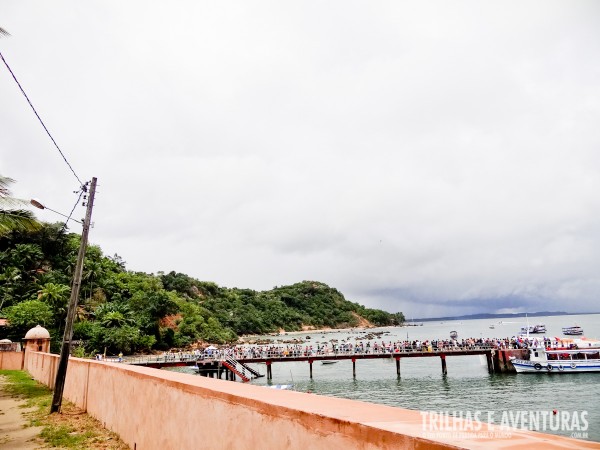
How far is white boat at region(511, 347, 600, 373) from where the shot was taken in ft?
134

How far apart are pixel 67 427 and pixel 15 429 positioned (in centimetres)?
145

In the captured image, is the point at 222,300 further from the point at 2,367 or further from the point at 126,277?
the point at 2,367

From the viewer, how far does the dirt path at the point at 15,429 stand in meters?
8.65

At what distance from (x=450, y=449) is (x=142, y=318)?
65.0 metres

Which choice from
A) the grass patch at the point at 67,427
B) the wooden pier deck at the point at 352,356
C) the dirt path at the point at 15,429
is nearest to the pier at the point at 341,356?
the wooden pier deck at the point at 352,356

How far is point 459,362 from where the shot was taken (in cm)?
5684

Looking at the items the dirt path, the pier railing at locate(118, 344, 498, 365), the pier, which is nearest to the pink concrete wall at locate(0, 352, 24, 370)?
the dirt path

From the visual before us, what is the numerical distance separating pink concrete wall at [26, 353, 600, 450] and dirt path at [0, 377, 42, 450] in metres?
1.78

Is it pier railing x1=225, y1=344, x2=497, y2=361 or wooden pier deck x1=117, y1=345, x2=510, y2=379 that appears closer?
wooden pier deck x1=117, y1=345, x2=510, y2=379

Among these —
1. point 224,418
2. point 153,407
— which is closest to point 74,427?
point 153,407

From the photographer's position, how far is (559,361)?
1639 inches

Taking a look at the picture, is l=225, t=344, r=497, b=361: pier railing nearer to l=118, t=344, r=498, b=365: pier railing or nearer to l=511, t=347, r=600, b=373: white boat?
l=118, t=344, r=498, b=365: pier railing

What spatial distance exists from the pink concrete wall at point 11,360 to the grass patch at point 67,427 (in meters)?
13.5

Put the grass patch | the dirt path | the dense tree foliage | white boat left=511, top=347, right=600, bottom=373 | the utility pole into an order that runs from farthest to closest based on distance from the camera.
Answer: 1. the dense tree foliage
2. white boat left=511, top=347, right=600, bottom=373
3. the utility pole
4. the dirt path
5. the grass patch
